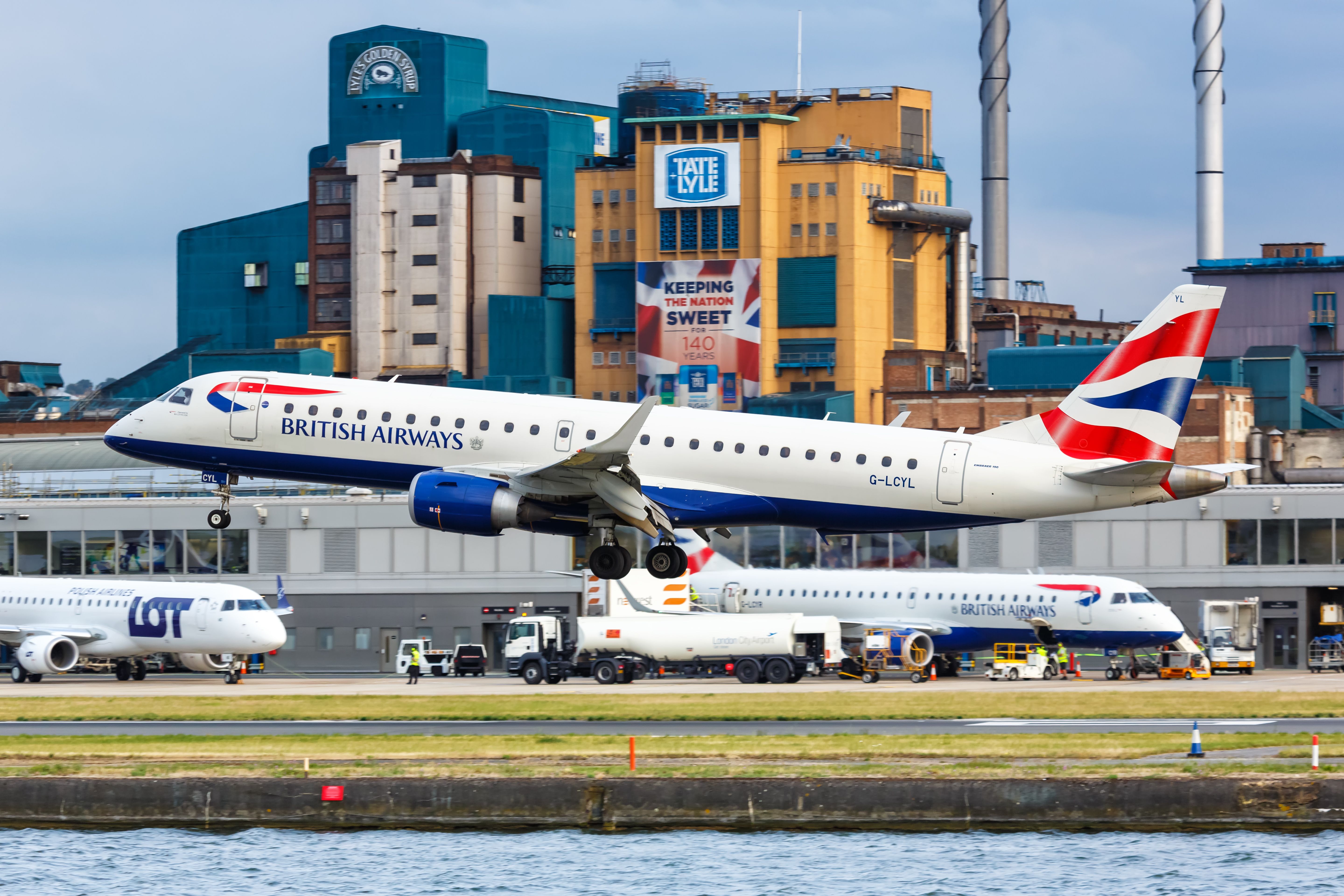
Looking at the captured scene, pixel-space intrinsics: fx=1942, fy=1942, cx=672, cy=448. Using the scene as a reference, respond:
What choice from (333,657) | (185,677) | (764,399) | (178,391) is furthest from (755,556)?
(764,399)

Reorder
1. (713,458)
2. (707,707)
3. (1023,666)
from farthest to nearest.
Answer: (1023,666) → (707,707) → (713,458)

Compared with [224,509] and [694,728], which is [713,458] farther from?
[224,509]

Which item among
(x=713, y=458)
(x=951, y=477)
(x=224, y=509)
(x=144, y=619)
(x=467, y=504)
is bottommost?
(x=144, y=619)

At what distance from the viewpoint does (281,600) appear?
111938 millimetres

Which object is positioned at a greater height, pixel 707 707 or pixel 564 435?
pixel 564 435

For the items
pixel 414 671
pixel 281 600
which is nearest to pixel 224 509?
pixel 414 671

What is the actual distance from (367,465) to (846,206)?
146891mm

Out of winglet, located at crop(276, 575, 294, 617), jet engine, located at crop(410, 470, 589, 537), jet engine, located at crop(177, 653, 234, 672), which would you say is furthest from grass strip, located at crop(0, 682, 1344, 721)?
winglet, located at crop(276, 575, 294, 617)

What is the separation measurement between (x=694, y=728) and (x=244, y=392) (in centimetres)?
1622

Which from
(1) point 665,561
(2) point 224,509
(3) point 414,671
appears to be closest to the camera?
(1) point 665,561

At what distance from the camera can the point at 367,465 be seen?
55.1 m

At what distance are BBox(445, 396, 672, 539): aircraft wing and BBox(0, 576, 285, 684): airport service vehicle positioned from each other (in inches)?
1598

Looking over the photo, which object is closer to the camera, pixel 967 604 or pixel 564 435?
pixel 564 435

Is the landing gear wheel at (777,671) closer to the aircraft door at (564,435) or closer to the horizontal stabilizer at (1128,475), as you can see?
the horizontal stabilizer at (1128,475)
